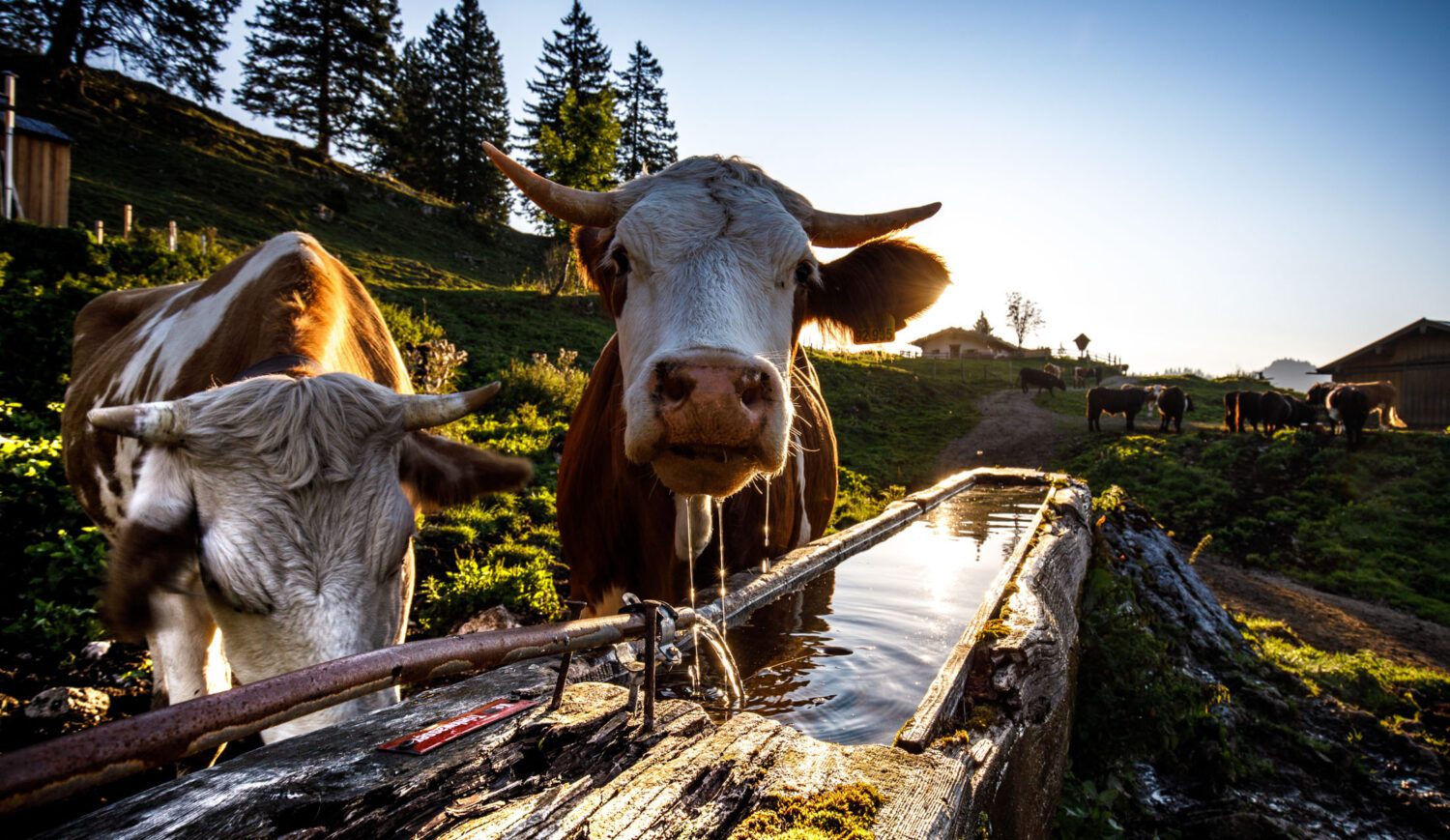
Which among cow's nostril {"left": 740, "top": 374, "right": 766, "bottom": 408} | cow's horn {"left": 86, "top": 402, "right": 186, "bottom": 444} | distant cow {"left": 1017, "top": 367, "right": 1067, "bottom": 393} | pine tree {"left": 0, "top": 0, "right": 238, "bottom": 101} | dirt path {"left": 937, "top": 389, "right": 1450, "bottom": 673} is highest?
pine tree {"left": 0, "top": 0, "right": 238, "bottom": 101}

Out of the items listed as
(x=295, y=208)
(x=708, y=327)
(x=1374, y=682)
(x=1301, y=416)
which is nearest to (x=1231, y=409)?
(x=1301, y=416)

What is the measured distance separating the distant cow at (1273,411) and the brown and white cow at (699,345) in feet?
67.6

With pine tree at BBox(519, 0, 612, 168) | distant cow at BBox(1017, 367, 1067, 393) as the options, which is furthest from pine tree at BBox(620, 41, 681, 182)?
distant cow at BBox(1017, 367, 1067, 393)

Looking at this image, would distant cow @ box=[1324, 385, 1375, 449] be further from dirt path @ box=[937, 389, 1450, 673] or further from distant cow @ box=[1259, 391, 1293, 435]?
dirt path @ box=[937, 389, 1450, 673]

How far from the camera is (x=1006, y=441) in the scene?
1911 centimetres

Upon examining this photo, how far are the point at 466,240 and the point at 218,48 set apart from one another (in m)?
12.1

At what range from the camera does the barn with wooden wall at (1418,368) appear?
995 inches

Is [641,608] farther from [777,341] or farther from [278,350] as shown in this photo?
[278,350]

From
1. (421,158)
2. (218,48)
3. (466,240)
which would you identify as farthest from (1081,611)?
(421,158)

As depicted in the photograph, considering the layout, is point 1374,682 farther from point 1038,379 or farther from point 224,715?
point 1038,379

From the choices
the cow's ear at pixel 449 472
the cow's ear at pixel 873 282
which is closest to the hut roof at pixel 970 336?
the cow's ear at pixel 873 282

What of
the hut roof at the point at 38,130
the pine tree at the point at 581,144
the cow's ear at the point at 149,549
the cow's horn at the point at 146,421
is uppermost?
the pine tree at the point at 581,144

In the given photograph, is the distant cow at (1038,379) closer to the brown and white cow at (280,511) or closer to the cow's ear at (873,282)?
the cow's ear at (873,282)

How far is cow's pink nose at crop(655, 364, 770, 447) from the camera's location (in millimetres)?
1932
